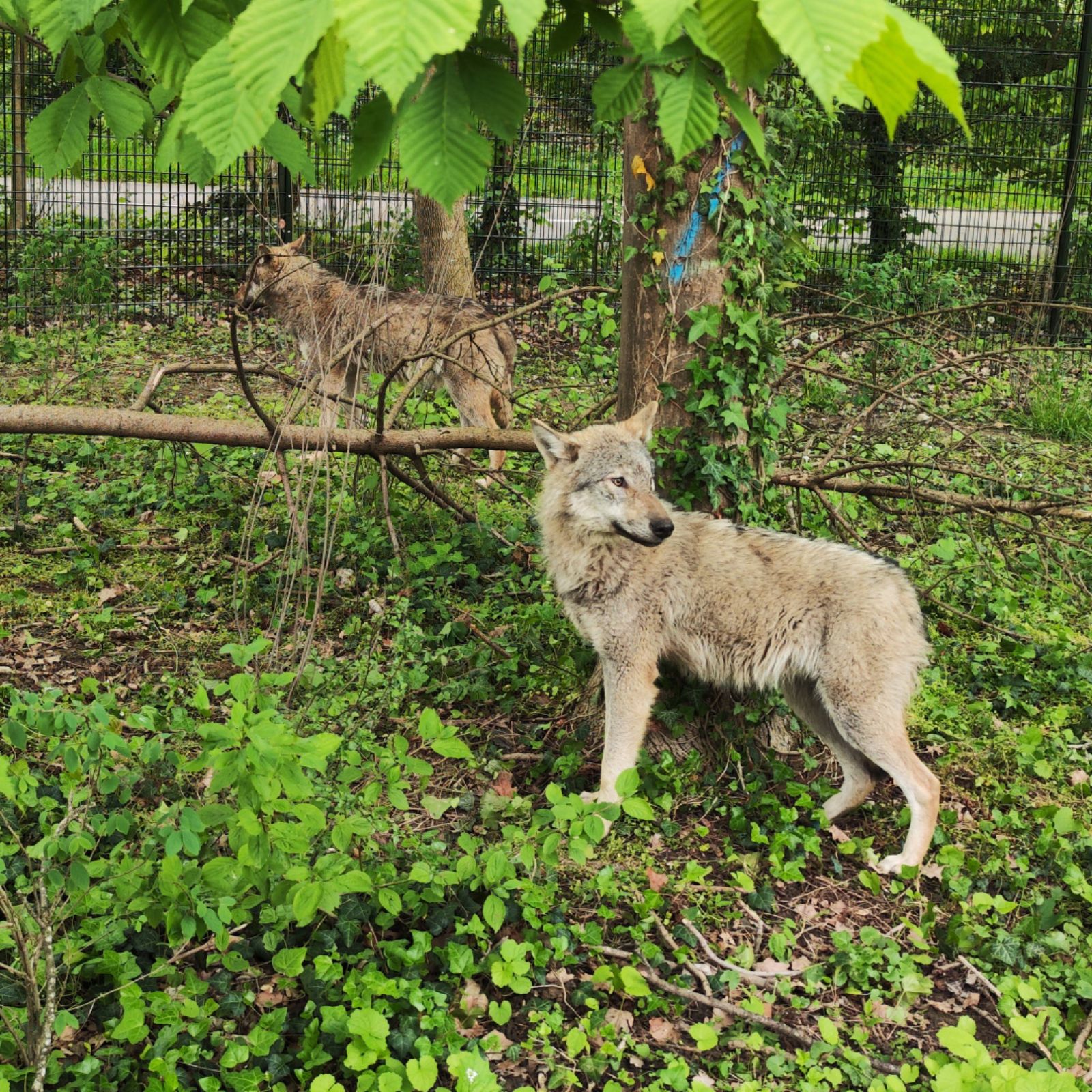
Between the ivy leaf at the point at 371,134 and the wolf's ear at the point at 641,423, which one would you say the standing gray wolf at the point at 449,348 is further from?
the ivy leaf at the point at 371,134

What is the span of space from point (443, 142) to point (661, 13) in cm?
39

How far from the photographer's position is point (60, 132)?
2.22 metres

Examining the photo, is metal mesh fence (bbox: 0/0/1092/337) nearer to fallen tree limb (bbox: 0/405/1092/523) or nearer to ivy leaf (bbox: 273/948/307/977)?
fallen tree limb (bbox: 0/405/1092/523)

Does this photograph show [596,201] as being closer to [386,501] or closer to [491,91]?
[386,501]

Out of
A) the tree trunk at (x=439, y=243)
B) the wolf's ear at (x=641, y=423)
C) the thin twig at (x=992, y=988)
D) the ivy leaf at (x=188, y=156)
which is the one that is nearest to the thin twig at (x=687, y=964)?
the thin twig at (x=992, y=988)

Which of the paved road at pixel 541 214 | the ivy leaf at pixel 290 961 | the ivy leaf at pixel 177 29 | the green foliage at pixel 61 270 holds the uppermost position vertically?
the paved road at pixel 541 214

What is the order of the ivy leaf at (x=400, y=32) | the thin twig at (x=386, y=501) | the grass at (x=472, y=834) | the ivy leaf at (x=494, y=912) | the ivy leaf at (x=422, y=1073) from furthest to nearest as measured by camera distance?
the thin twig at (x=386, y=501) → the ivy leaf at (x=494, y=912) → the grass at (x=472, y=834) → the ivy leaf at (x=422, y=1073) → the ivy leaf at (x=400, y=32)

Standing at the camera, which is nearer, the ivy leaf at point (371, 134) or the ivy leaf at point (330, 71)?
the ivy leaf at point (330, 71)

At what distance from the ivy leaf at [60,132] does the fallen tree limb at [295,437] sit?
127 inches

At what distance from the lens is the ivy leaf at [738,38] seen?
1.39 m

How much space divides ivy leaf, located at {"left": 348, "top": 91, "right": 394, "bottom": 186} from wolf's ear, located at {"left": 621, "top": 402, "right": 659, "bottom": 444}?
3184 millimetres

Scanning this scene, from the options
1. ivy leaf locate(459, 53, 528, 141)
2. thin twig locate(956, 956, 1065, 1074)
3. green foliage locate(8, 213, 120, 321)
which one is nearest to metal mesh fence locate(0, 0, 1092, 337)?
green foliage locate(8, 213, 120, 321)

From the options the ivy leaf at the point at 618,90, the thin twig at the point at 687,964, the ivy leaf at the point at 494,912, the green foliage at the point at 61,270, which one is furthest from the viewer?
the green foliage at the point at 61,270

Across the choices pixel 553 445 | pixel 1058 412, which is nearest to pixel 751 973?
pixel 553 445
